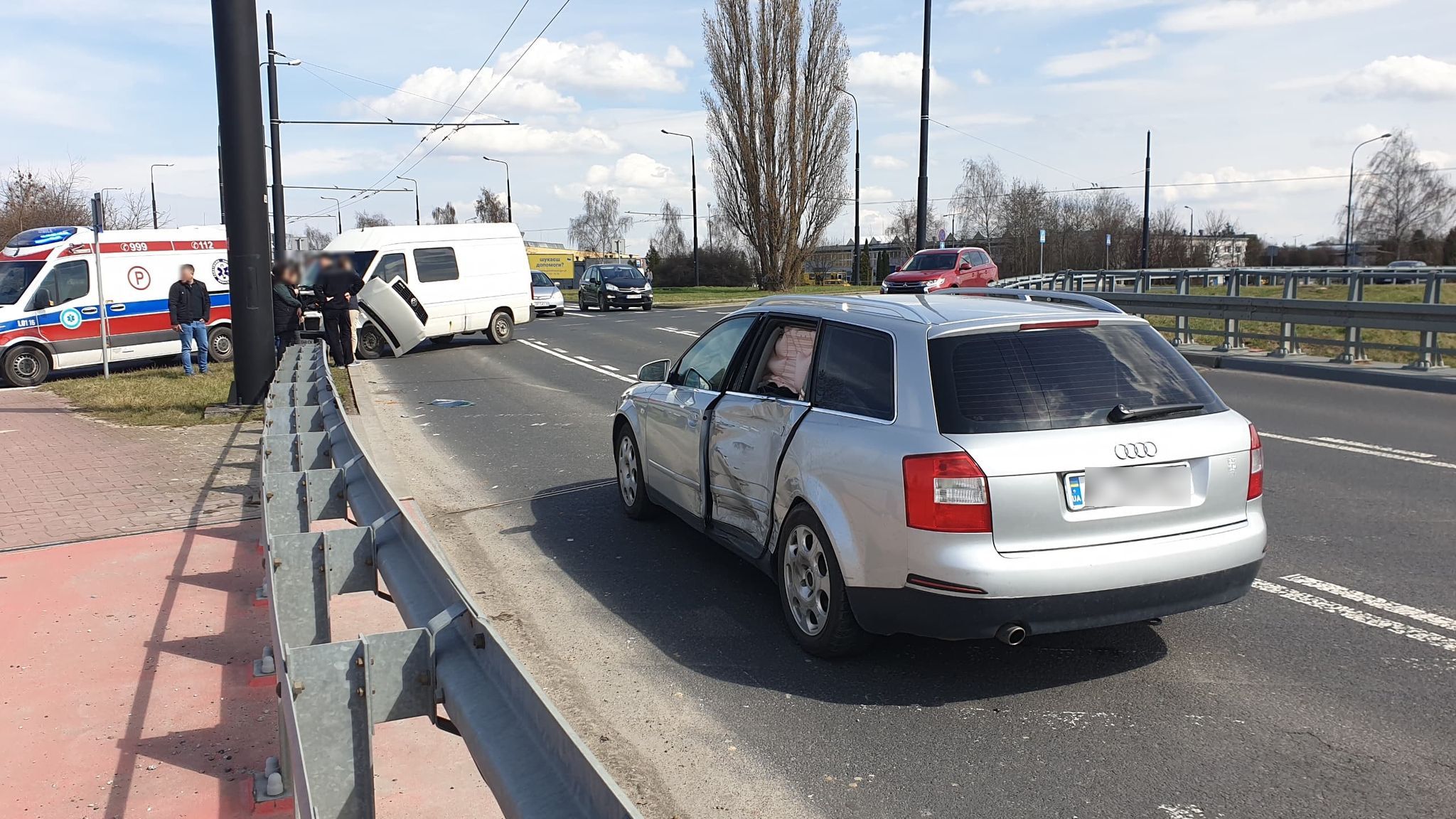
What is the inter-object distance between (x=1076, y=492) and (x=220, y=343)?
2046cm

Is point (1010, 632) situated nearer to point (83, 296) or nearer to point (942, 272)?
point (83, 296)

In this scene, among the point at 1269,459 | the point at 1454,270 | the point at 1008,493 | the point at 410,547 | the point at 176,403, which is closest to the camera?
the point at 410,547

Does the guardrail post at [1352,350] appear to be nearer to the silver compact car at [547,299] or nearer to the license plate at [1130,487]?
the license plate at [1130,487]

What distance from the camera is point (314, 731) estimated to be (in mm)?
2443

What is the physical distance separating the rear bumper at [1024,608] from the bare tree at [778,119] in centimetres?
4560

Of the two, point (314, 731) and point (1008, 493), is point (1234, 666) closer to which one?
point (1008, 493)

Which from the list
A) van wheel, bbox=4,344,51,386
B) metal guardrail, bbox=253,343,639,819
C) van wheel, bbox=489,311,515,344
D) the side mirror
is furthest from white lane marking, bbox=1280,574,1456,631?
van wheel, bbox=489,311,515,344

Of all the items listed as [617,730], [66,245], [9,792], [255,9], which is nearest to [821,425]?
[617,730]

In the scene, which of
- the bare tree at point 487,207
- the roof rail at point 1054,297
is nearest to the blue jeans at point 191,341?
the roof rail at point 1054,297

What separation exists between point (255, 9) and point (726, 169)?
130 ft

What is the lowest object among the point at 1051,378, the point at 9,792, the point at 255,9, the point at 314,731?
the point at 9,792

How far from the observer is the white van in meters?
22.2

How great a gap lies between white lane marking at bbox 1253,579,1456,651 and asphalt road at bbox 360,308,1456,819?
0.04 ft

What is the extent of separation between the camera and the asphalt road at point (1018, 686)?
3.78 metres
